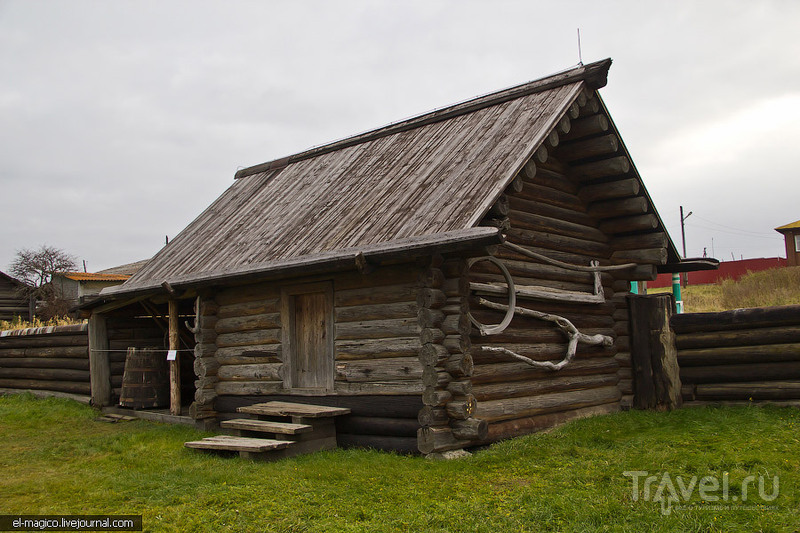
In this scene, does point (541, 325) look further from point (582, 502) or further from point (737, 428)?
point (582, 502)

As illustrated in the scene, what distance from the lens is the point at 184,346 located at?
47.6 ft

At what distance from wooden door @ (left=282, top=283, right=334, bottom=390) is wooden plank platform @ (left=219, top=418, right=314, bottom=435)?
102 centimetres

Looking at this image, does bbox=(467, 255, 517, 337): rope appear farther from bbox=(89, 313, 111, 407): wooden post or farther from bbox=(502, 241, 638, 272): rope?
bbox=(89, 313, 111, 407): wooden post

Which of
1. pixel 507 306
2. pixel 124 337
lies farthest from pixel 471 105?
pixel 124 337

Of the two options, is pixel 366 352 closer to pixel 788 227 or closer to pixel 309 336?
pixel 309 336

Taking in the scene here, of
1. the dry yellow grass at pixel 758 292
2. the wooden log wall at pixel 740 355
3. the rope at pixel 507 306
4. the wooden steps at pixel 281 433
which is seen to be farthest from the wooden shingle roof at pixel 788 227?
the wooden steps at pixel 281 433

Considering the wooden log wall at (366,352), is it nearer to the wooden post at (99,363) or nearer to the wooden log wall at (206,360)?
the wooden log wall at (206,360)

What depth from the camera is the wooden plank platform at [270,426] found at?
8516 millimetres

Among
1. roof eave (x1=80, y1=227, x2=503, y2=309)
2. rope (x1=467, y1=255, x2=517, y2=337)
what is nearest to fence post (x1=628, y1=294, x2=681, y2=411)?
rope (x1=467, y1=255, x2=517, y2=337)

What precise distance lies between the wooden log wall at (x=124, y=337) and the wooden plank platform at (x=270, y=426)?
5328mm

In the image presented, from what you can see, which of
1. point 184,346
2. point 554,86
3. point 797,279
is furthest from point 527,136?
point 797,279

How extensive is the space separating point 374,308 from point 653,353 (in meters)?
5.21

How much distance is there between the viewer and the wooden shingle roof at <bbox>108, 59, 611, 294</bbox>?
28.8 ft

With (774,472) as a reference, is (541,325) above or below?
above
